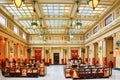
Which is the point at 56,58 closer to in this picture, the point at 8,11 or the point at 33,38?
the point at 33,38

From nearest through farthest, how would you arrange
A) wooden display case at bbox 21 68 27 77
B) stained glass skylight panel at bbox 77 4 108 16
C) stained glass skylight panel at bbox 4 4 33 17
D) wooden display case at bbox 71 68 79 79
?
wooden display case at bbox 71 68 79 79 < wooden display case at bbox 21 68 27 77 < stained glass skylight panel at bbox 4 4 33 17 < stained glass skylight panel at bbox 77 4 108 16

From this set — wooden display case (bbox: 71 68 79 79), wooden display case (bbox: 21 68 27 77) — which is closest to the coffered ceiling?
wooden display case (bbox: 21 68 27 77)

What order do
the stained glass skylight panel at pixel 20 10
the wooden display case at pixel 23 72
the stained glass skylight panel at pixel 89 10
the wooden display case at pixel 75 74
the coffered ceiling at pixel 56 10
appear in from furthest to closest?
the stained glass skylight panel at pixel 89 10 < the stained glass skylight panel at pixel 20 10 < the coffered ceiling at pixel 56 10 < the wooden display case at pixel 23 72 < the wooden display case at pixel 75 74

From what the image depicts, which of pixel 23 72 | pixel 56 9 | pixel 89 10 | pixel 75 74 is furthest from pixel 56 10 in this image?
pixel 75 74

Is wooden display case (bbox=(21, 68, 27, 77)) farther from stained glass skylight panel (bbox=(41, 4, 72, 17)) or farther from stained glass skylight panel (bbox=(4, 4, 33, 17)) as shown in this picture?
stained glass skylight panel (bbox=(41, 4, 72, 17))

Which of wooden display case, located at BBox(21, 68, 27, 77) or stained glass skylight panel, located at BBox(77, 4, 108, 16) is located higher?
stained glass skylight panel, located at BBox(77, 4, 108, 16)

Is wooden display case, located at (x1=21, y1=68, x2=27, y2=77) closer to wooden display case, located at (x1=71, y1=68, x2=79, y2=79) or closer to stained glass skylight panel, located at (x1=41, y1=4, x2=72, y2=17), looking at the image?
wooden display case, located at (x1=71, y1=68, x2=79, y2=79)

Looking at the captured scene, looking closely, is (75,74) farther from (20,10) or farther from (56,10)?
(20,10)

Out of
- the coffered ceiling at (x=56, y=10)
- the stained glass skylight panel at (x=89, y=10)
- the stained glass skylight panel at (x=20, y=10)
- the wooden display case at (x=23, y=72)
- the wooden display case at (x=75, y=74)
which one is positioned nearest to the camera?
the wooden display case at (x=75, y=74)

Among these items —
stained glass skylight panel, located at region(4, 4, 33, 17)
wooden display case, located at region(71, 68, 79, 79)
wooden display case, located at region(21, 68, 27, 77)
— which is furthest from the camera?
stained glass skylight panel, located at region(4, 4, 33, 17)

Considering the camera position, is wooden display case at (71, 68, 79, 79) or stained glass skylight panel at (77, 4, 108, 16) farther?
stained glass skylight panel at (77, 4, 108, 16)

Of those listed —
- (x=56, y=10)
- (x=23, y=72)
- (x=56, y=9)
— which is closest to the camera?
(x=23, y=72)

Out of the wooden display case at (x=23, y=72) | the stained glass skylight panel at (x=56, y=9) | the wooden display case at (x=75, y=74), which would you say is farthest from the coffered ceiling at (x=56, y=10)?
the wooden display case at (x=75, y=74)

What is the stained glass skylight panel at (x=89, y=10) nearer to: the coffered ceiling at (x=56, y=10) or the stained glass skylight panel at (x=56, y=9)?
the coffered ceiling at (x=56, y=10)
